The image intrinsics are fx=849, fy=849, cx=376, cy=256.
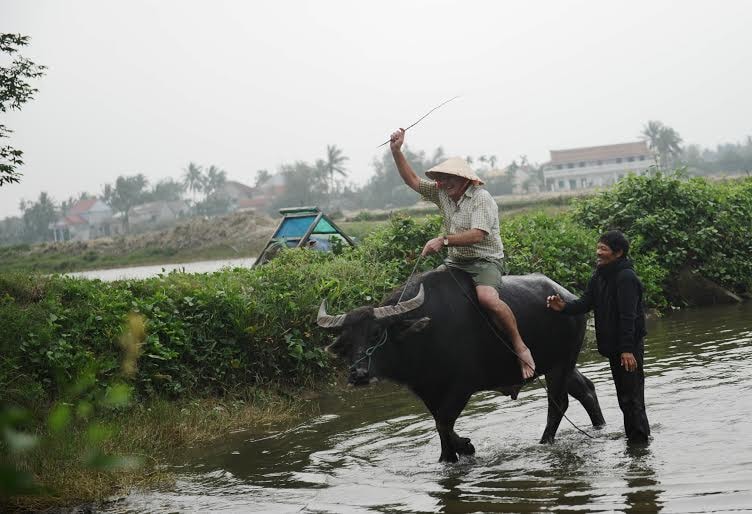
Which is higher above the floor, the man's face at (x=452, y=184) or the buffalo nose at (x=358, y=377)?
the man's face at (x=452, y=184)

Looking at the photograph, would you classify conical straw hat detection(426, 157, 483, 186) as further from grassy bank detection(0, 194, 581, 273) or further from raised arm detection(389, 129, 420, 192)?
grassy bank detection(0, 194, 581, 273)

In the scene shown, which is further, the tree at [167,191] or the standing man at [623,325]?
the tree at [167,191]

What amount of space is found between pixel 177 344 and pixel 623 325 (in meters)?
4.91

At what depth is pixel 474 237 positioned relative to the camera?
6441mm

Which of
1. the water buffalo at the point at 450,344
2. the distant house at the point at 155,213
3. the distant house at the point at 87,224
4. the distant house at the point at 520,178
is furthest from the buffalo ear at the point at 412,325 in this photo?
the distant house at the point at 87,224

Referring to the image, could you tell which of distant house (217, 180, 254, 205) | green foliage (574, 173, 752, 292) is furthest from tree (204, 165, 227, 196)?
green foliage (574, 173, 752, 292)

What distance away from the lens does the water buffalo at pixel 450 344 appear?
20.7ft

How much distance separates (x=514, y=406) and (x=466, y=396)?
1915 mm

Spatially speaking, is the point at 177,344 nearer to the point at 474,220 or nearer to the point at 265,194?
the point at 474,220

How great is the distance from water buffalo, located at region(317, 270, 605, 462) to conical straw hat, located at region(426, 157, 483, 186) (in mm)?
770

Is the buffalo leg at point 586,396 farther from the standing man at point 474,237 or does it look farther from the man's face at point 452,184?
the man's face at point 452,184

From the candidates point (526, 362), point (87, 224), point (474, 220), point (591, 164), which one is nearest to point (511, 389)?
point (526, 362)

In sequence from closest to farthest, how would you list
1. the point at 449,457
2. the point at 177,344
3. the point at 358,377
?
the point at 358,377 < the point at 449,457 < the point at 177,344

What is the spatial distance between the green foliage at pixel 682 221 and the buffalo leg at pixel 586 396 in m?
7.99
